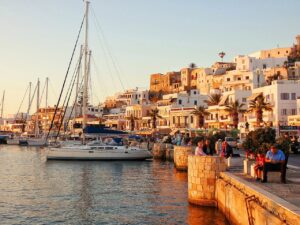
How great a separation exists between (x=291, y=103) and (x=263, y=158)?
4179cm


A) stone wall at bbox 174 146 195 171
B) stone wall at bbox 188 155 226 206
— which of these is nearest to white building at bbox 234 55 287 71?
stone wall at bbox 174 146 195 171

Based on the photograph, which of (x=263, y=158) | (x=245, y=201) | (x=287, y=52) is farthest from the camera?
(x=287, y=52)

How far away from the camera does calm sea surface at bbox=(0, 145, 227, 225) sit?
57.6 ft

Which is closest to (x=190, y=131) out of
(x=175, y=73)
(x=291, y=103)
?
(x=291, y=103)

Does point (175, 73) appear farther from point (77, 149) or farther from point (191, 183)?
point (191, 183)

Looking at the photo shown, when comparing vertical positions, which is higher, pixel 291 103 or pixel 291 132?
pixel 291 103

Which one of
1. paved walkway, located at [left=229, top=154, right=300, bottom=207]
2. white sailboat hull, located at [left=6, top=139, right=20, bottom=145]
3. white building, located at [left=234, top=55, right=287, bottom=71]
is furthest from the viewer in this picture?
white sailboat hull, located at [left=6, top=139, right=20, bottom=145]

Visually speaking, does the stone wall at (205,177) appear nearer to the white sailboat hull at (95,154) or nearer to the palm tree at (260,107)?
the white sailboat hull at (95,154)

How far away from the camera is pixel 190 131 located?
6375cm

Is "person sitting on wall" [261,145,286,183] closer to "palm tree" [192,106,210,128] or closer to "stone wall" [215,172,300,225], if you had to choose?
"stone wall" [215,172,300,225]

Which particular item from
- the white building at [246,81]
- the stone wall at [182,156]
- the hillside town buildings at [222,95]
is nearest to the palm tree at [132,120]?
the hillside town buildings at [222,95]

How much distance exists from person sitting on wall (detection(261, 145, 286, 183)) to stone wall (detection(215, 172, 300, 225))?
3.68ft

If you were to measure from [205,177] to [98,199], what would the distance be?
23.8 feet

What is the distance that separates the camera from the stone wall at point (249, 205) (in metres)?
9.25
